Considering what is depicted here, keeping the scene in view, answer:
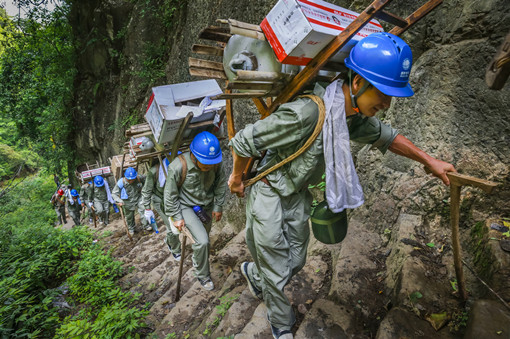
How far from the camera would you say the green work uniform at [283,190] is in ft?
6.47

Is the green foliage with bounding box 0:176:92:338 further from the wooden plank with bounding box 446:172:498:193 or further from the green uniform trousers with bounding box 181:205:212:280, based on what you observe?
the wooden plank with bounding box 446:172:498:193

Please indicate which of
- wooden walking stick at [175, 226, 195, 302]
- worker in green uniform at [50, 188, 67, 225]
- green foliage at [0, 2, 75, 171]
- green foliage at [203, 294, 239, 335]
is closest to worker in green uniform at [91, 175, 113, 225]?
worker in green uniform at [50, 188, 67, 225]

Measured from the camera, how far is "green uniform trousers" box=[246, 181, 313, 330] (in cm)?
221

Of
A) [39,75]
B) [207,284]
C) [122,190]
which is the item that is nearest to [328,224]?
[207,284]

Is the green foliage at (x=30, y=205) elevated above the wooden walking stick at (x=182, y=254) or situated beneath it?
situated beneath

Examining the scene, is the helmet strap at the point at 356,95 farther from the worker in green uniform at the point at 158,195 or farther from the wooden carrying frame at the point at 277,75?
the worker in green uniform at the point at 158,195

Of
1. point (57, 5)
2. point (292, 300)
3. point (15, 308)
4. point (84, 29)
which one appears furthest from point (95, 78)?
point (292, 300)

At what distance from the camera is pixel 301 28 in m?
1.64

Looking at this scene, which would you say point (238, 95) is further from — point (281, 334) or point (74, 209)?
point (74, 209)

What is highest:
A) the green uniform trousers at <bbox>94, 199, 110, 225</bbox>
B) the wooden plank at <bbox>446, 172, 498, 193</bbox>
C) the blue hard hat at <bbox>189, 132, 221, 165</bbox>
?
the wooden plank at <bbox>446, 172, 498, 193</bbox>

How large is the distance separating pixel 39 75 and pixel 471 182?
61.7ft

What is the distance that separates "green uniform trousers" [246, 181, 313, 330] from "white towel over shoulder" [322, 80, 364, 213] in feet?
1.62

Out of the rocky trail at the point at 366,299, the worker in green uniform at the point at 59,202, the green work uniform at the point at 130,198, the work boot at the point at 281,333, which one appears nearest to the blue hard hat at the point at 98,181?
the green work uniform at the point at 130,198

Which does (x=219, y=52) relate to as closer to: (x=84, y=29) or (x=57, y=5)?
(x=84, y=29)
